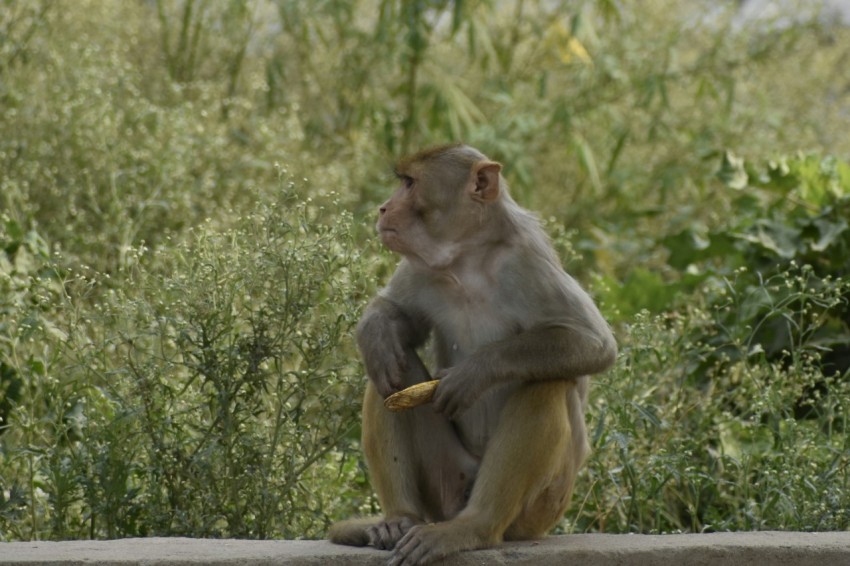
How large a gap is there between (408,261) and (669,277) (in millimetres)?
6044

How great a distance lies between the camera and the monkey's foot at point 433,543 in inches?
163

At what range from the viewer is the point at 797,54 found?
12.8 meters

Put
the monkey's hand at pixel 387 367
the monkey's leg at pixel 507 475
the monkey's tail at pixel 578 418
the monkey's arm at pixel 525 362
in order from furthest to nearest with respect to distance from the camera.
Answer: the monkey's tail at pixel 578 418 < the monkey's hand at pixel 387 367 < the monkey's arm at pixel 525 362 < the monkey's leg at pixel 507 475

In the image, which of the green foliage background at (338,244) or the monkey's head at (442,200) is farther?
the green foliage background at (338,244)

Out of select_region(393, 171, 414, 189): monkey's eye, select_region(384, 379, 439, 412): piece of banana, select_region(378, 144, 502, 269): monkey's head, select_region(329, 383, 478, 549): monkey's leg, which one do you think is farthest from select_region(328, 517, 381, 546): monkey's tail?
select_region(393, 171, 414, 189): monkey's eye

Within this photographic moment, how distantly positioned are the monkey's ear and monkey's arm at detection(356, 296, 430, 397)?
0.53m

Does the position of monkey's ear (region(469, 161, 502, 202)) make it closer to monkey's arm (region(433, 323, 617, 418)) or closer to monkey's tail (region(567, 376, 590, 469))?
monkey's arm (region(433, 323, 617, 418))

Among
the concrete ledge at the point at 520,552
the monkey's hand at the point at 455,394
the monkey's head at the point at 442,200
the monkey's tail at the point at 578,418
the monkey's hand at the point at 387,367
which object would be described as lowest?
the concrete ledge at the point at 520,552

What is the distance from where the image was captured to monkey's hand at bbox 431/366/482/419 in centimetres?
437

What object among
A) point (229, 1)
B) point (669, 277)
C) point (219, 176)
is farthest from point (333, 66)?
point (669, 277)

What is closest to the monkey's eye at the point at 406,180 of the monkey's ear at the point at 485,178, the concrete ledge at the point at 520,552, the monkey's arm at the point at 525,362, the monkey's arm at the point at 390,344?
the monkey's ear at the point at 485,178

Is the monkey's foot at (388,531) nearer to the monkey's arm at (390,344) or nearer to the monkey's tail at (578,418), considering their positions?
the monkey's arm at (390,344)

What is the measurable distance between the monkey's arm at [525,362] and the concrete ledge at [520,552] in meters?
0.52

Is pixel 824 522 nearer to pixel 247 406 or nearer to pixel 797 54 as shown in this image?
pixel 247 406
